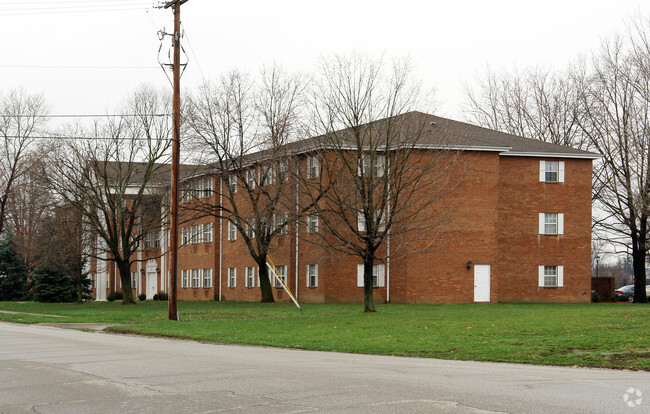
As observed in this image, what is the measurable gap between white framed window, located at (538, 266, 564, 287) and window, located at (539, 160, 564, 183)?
17.1 feet

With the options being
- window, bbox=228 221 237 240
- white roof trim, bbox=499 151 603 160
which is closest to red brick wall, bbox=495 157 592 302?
white roof trim, bbox=499 151 603 160

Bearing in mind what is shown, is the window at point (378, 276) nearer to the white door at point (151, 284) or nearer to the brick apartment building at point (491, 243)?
the brick apartment building at point (491, 243)

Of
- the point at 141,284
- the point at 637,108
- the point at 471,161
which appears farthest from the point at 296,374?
the point at 141,284

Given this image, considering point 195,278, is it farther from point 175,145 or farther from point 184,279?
point 175,145

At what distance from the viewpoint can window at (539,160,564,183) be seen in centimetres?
4712

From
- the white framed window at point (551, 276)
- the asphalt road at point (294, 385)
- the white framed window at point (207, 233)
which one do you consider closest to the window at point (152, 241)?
the white framed window at point (207, 233)

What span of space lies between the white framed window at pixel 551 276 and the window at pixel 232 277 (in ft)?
68.9

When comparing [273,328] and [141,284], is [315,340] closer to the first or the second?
[273,328]

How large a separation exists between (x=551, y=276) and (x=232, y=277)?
22096mm

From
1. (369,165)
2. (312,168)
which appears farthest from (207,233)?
(369,165)

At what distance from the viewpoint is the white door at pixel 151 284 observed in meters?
67.6

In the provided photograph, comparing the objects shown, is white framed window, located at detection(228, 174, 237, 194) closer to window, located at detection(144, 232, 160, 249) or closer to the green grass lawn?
window, located at detection(144, 232, 160, 249)

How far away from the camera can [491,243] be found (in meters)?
45.5

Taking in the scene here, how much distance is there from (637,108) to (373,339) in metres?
34.4
